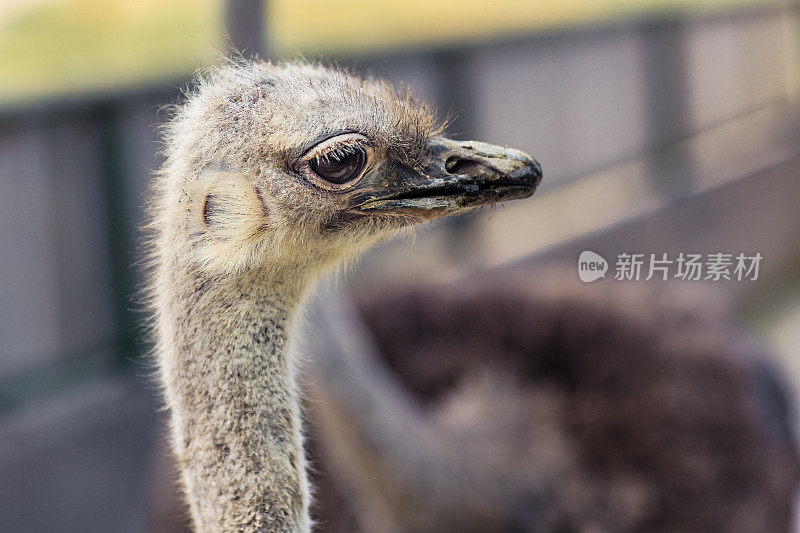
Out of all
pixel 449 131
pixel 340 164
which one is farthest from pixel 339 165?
pixel 449 131

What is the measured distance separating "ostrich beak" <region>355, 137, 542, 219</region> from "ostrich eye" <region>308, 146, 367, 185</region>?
25 mm

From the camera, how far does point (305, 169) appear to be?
768 millimetres

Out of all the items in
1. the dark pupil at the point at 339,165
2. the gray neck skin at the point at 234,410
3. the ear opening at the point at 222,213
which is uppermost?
the dark pupil at the point at 339,165

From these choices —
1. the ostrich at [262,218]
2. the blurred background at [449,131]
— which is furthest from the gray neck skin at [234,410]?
the blurred background at [449,131]

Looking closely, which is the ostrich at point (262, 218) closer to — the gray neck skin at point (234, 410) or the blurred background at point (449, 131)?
the gray neck skin at point (234, 410)

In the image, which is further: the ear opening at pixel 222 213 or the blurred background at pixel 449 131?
the blurred background at pixel 449 131

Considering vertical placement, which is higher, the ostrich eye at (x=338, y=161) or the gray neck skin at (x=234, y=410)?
the ostrich eye at (x=338, y=161)

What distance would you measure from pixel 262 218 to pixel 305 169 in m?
0.06

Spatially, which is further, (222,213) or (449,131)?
(449,131)

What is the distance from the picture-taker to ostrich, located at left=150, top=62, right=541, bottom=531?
0.76 meters

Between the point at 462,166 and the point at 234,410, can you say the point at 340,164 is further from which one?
the point at 234,410

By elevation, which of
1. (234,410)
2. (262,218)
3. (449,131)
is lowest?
(234,410)

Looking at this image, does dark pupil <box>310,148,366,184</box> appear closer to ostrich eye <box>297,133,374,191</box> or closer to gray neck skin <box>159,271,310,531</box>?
ostrich eye <box>297,133,374,191</box>

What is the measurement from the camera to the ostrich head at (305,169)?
29.6 inches
